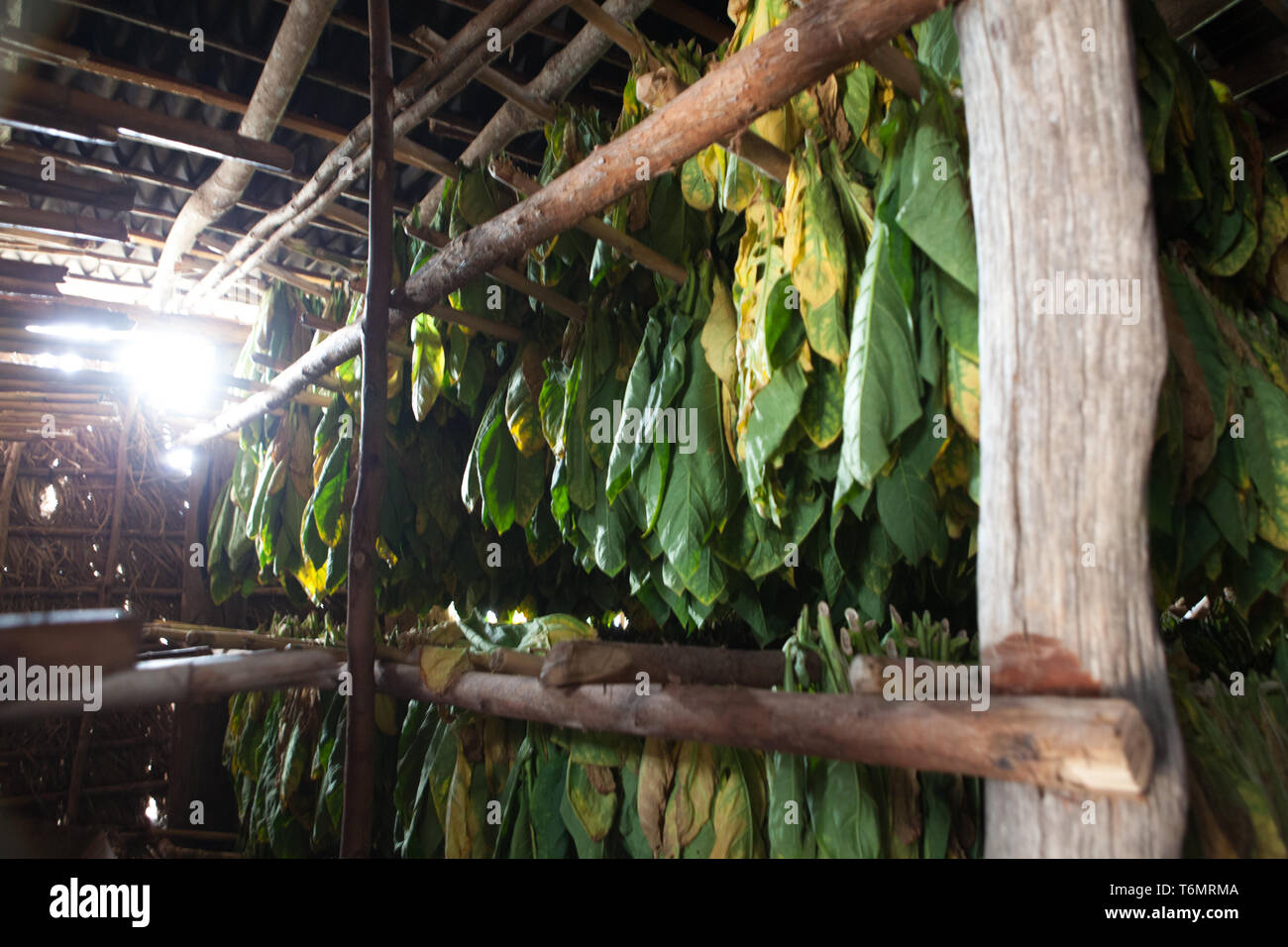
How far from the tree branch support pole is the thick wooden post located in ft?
4.35

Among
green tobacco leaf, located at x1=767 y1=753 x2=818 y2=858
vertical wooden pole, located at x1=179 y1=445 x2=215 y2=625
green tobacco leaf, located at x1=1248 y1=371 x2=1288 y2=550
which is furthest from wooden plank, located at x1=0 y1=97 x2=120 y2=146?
vertical wooden pole, located at x1=179 y1=445 x2=215 y2=625

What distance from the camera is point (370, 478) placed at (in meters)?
1.90

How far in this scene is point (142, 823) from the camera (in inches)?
210

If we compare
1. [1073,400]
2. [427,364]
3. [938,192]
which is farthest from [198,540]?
[1073,400]

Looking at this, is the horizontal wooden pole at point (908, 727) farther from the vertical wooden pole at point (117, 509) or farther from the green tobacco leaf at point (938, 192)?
the vertical wooden pole at point (117, 509)

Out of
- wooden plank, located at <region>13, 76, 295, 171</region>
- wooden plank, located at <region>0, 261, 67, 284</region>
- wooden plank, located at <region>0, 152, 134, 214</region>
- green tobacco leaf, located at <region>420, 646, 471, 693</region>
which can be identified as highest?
wooden plank, located at <region>13, 76, 295, 171</region>

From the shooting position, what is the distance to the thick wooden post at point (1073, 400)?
0.92m

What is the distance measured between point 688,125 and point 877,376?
52cm

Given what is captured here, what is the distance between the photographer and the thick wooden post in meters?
0.92

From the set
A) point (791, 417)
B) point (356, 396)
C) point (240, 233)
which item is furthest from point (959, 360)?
point (240, 233)

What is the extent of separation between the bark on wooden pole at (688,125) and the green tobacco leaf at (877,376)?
0.31 m

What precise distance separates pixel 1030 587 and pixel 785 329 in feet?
2.34

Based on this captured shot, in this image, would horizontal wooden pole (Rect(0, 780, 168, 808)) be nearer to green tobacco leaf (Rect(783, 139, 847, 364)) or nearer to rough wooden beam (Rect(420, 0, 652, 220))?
rough wooden beam (Rect(420, 0, 652, 220))
